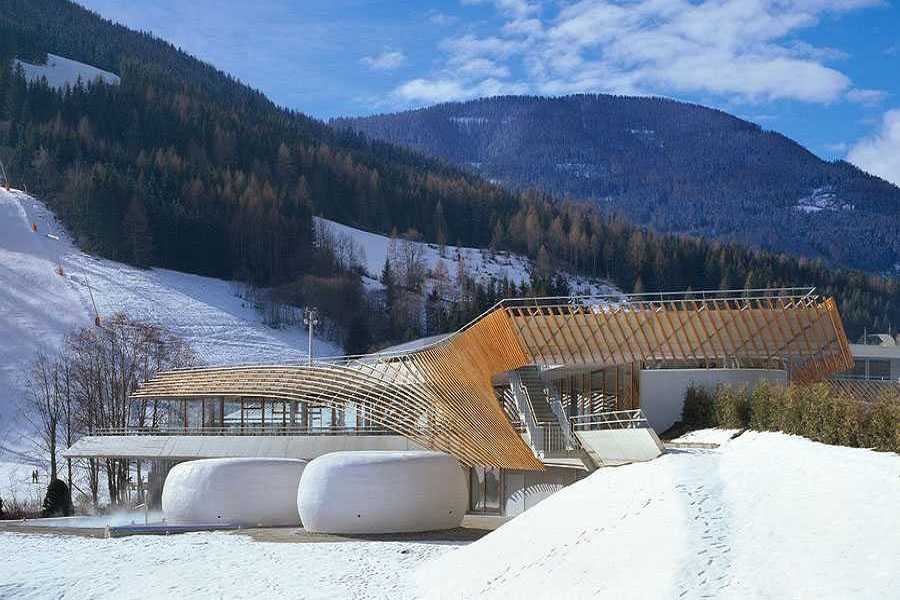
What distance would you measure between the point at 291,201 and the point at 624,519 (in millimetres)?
85581

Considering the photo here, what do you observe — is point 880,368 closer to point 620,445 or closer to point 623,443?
point 620,445

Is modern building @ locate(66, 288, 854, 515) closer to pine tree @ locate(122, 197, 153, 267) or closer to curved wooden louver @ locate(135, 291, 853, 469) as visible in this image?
curved wooden louver @ locate(135, 291, 853, 469)

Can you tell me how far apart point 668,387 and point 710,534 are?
13.3m

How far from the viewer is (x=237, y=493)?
30344mm

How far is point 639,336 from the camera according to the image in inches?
1180

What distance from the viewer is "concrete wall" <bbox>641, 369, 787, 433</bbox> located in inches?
1144

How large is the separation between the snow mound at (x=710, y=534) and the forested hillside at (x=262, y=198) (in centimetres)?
6037

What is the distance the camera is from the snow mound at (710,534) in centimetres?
1399

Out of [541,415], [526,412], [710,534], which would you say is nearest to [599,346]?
[541,415]

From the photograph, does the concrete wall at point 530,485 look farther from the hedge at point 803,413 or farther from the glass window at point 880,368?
the glass window at point 880,368

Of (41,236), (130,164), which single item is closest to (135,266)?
(41,236)

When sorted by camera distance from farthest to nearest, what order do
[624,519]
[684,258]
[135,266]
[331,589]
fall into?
[684,258] < [135,266] < [331,589] < [624,519]

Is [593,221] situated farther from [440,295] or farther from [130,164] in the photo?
[130,164]

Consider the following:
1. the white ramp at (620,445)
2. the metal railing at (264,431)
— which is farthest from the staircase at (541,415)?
the metal railing at (264,431)
